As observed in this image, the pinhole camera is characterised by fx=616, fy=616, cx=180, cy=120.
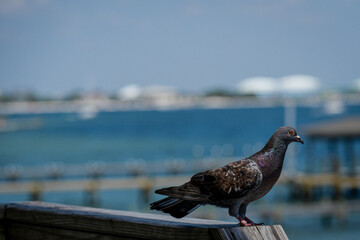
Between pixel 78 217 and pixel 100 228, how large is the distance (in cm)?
11

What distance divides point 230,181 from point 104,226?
0.50m

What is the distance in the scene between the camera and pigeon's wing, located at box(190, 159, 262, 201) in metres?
1.86

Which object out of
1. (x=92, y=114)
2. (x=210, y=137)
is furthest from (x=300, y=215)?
(x=92, y=114)

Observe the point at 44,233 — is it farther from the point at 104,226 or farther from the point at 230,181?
the point at 230,181

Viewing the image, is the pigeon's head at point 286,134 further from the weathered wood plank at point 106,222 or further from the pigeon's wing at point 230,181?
the weathered wood plank at point 106,222

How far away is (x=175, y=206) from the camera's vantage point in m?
1.92

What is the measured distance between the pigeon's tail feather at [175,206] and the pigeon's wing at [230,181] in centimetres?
6

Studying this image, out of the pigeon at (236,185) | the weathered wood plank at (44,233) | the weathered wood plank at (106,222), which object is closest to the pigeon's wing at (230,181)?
the pigeon at (236,185)

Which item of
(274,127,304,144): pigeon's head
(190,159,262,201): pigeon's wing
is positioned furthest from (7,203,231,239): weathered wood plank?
(274,127,304,144): pigeon's head

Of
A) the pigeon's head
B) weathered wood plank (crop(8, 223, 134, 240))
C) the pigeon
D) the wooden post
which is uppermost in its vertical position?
the pigeon's head

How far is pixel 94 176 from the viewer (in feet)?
106

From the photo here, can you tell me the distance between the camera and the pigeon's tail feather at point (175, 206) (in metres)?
1.91

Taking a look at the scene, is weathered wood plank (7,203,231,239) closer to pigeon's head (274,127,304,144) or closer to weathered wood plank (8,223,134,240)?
weathered wood plank (8,223,134,240)

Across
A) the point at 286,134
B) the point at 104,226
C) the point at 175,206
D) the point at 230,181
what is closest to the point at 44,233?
the point at 104,226
